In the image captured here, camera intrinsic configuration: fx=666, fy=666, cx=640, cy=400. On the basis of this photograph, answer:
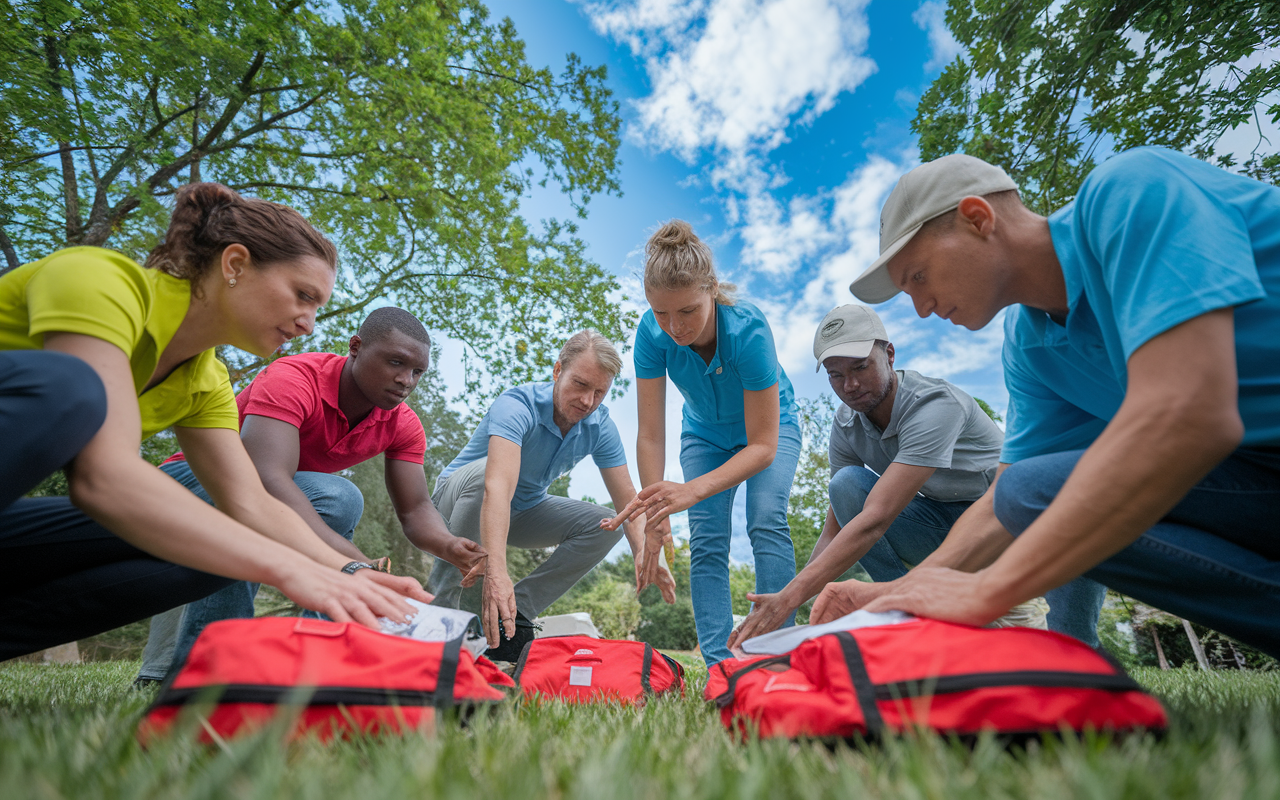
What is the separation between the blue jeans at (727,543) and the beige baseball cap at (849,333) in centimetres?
63

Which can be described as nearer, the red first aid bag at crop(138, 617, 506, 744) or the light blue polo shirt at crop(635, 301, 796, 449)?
the red first aid bag at crop(138, 617, 506, 744)

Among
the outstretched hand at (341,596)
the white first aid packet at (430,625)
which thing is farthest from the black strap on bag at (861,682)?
the outstretched hand at (341,596)

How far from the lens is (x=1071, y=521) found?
143cm

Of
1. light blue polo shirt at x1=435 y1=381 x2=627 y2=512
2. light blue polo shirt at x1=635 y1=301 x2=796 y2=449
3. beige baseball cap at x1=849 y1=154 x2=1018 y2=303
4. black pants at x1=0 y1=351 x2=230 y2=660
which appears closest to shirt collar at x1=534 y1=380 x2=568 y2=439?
light blue polo shirt at x1=435 y1=381 x2=627 y2=512

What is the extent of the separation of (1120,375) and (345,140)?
471 inches

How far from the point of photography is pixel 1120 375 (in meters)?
1.95

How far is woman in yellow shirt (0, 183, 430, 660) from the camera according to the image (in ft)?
5.23

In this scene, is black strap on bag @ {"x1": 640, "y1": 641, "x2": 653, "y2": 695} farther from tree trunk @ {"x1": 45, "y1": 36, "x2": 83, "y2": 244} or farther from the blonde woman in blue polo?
tree trunk @ {"x1": 45, "y1": 36, "x2": 83, "y2": 244}

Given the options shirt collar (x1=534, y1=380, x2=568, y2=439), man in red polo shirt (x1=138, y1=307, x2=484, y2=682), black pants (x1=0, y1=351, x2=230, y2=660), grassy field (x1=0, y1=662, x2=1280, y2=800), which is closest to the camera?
grassy field (x1=0, y1=662, x2=1280, y2=800)

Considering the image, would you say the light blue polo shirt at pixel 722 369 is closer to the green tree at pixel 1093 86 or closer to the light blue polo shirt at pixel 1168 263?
the light blue polo shirt at pixel 1168 263

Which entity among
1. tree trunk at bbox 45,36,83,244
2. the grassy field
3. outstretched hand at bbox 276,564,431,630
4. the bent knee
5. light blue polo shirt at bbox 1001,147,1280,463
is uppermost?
tree trunk at bbox 45,36,83,244

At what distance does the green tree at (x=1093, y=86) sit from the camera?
655 cm

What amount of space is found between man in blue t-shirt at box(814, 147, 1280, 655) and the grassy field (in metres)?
0.39

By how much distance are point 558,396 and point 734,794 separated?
12.6 feet
